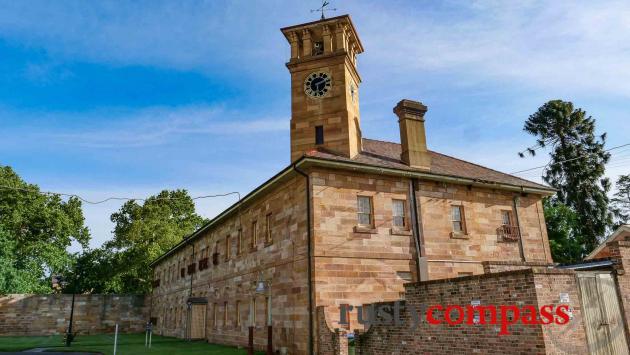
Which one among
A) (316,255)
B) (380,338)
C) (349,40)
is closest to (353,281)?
(316,255)

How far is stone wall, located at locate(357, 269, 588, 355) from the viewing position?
8.95 m

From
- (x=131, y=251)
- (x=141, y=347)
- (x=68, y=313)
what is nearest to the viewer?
(x=141, y=347)

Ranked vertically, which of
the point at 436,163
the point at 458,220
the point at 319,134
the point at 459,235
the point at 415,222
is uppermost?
the point at 319,134

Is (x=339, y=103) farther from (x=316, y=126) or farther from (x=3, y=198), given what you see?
(x=3, y=198)

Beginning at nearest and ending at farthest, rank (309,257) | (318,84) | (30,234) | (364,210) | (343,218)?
1. (309,257)
2. (343,218)
3. (364,210)
4. (318,84)
5. (30,234)

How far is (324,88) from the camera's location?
2153 cm

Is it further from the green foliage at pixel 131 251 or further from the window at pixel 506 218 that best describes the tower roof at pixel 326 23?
the green foliage at pixel 131 251

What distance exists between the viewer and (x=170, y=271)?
129 feet

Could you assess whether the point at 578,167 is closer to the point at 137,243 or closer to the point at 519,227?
the point at 519,227

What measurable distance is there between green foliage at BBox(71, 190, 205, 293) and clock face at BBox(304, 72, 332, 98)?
1250 inches

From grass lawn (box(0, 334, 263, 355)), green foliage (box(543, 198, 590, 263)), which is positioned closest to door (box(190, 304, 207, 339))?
grass lawn (box(0, 334, 263, 355))

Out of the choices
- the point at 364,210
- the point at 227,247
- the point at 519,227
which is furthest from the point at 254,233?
the point at 519,227

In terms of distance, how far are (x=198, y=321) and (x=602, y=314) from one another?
75.7 ft

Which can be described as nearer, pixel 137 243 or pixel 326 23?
pixel 326 23
